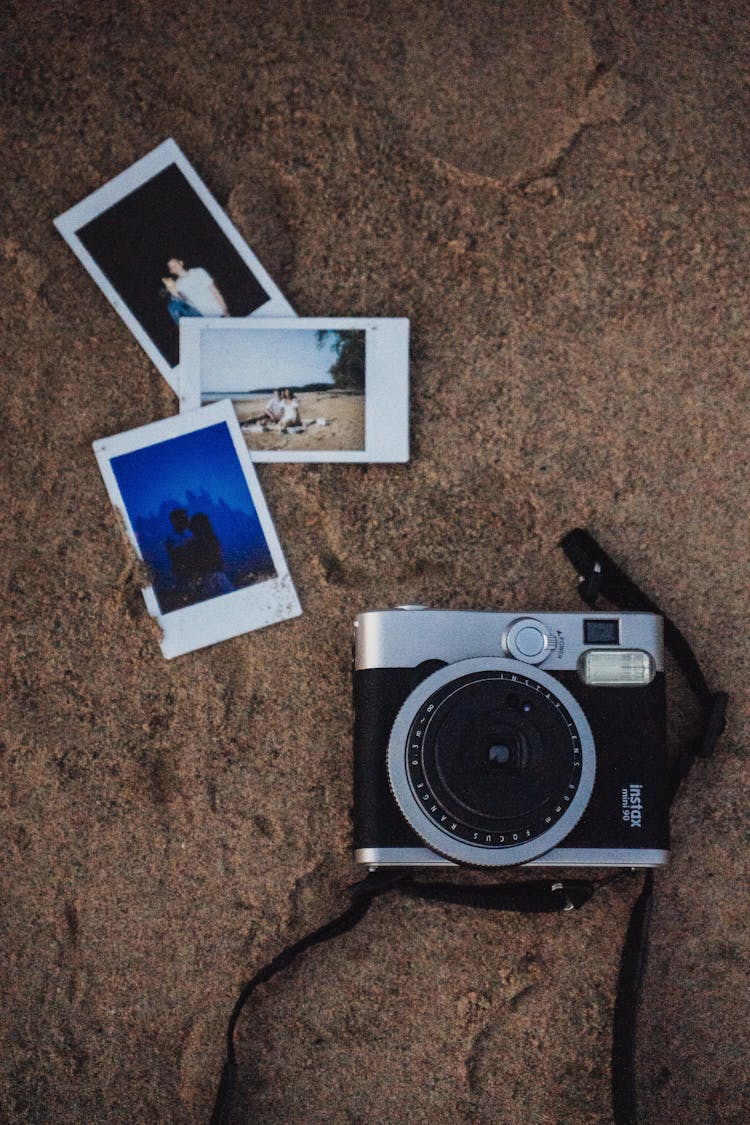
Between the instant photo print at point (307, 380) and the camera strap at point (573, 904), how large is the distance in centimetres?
35

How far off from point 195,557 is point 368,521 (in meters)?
0.23

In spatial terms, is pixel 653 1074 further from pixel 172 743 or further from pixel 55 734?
pixel 55 734

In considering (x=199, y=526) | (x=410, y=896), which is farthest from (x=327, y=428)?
(x=410, y=896)

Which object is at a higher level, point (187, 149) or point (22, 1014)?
point (187, 149)

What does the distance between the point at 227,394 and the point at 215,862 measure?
595 mm

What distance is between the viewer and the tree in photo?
3.76 ft

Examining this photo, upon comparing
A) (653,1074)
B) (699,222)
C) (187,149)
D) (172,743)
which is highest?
(187,149)

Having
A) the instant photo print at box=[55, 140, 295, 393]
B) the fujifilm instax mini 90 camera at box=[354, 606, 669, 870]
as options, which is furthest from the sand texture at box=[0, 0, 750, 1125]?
the fujifilm instax mini 90 camera at box=[354, 606, 669, 870]

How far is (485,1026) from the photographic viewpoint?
1.08 m

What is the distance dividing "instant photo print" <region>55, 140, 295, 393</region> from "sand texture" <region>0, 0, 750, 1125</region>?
0.9 inches

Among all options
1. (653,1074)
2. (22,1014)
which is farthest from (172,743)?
(653,1074)

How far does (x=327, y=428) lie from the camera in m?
1.14

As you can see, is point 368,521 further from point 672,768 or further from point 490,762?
point 672,768

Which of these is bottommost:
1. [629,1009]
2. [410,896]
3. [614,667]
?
[629,1009]
